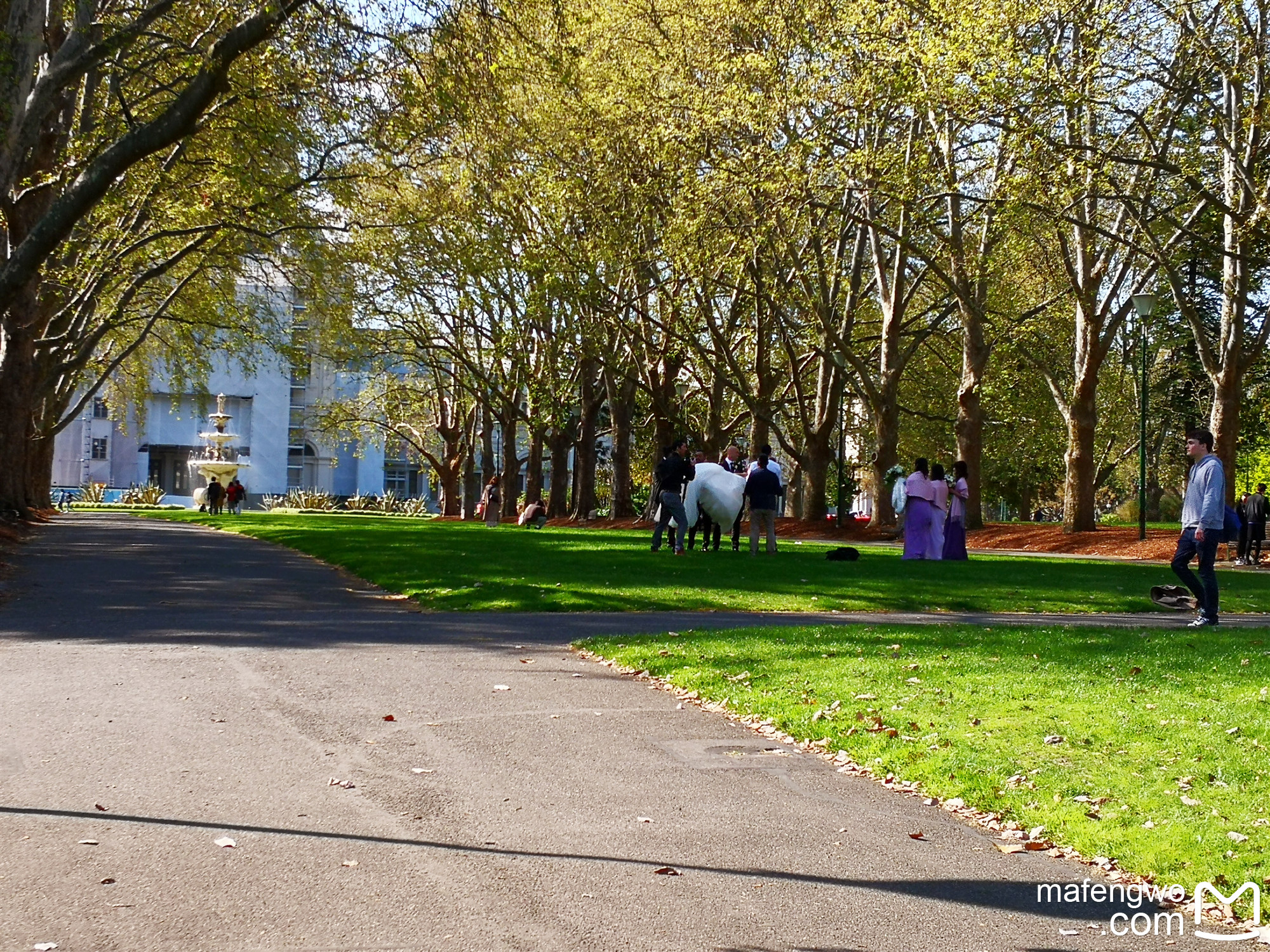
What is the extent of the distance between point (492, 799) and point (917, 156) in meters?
20.7

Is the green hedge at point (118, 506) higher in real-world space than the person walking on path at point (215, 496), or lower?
lower

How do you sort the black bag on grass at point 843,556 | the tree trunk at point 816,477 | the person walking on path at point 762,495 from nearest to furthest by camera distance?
the person walking on path at point 762,495
the black bag on grass at point 843,556
the tree trunk at point 816,477

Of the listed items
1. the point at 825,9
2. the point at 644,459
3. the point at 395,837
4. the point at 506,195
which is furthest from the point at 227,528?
the point at 395,837

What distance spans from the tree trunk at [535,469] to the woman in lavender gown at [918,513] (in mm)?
18334

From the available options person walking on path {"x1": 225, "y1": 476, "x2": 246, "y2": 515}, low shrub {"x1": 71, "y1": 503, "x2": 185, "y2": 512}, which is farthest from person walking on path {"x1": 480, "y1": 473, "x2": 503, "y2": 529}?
low shrub {"x1": 71, "y1": 503, "x2": 185, "y2": 512}

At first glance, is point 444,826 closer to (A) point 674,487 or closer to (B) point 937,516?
(A) point 674,487

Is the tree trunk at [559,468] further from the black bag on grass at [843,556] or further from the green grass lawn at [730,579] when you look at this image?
the black bag on grass at [843,556]

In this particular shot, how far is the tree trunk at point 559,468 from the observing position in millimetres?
50344

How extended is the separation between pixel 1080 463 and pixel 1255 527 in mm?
5919

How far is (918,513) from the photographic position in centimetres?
2491

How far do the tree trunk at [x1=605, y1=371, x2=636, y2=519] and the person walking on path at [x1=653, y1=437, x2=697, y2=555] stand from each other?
2080 cm

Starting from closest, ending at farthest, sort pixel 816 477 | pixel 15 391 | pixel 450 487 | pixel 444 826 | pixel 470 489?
pixel 444 826, pixel 15 391, pixel 816 477, pixel 470 489, pixel 450 487

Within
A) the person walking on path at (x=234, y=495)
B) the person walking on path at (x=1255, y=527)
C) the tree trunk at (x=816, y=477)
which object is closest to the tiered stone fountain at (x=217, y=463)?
the person walking on path at (x=234, y=495)

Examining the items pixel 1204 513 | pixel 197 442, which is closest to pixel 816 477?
pixel 1204 513
